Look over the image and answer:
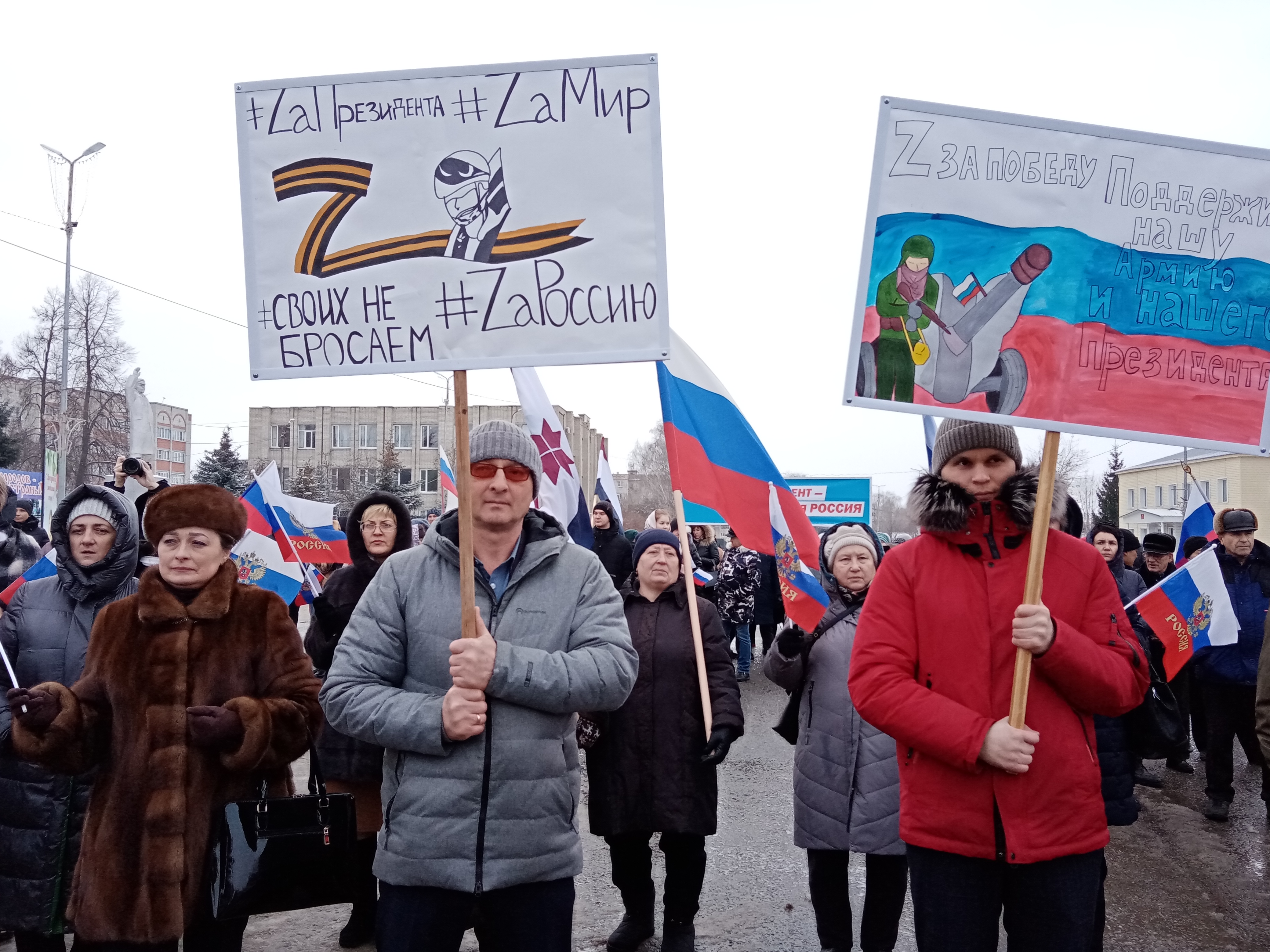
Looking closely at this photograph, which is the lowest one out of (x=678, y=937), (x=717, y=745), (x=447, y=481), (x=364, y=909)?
(x=678, y=937)

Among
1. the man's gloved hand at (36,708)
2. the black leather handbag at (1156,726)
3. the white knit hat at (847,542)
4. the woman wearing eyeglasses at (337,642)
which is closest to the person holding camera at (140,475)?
the woman wearing eyeglasses at (337,642)

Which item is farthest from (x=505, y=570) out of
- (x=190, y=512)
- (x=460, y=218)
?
(x=190, y=512)

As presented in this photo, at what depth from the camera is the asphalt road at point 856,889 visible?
4852 millimetres

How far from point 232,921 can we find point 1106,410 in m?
3.12

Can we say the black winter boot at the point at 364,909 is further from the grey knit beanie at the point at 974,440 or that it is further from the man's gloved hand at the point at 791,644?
the grey knit beanie at the point at 974,440

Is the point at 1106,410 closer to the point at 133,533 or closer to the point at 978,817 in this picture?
the point at 978,817

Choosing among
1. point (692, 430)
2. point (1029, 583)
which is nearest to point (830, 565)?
point (692, 430)

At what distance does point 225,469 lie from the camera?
110ft

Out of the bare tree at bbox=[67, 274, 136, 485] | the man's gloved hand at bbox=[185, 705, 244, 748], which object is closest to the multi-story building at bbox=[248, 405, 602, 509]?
the bare tree at bbox=[67, 274, 136, 485]

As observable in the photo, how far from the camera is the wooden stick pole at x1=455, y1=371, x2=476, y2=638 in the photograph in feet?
8.88

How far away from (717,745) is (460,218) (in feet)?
8.72

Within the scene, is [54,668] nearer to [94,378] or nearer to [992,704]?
[992,704]

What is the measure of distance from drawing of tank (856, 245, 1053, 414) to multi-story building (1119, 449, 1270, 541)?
44.0 meters

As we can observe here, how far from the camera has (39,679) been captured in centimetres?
Answer: 378
